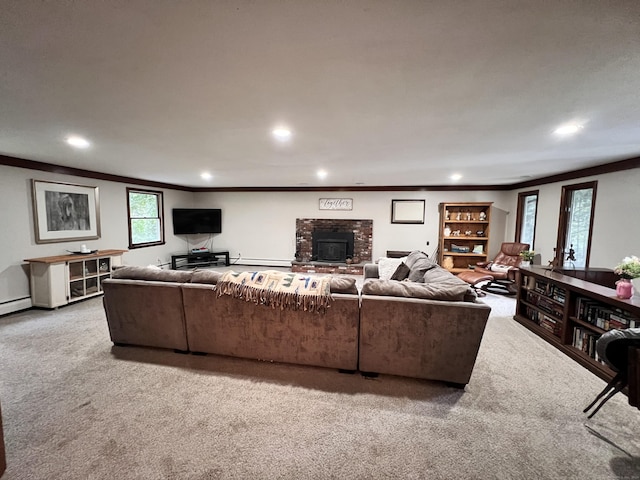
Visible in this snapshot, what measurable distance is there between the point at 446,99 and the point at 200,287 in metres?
2.64

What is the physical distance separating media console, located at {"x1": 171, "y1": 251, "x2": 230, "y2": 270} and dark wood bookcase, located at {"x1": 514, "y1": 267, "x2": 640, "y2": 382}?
6898 millimetres

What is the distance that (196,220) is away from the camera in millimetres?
7379

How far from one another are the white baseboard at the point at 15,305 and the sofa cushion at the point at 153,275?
2576 millimetres

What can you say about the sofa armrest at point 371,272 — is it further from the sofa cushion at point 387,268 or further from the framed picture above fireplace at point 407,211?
the framed picture above fireplace at point 407,211

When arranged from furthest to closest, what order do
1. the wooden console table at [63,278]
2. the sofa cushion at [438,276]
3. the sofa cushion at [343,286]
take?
1. the wooden console table at [63,278]
2. the sofa cushion at [438,276]
3. the sofa cushion at [343,286]

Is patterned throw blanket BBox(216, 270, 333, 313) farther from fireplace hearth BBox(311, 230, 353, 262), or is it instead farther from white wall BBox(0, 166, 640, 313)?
fireplace hearth BBox(311, 230, 353, 262)

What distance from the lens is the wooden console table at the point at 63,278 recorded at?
399 cm

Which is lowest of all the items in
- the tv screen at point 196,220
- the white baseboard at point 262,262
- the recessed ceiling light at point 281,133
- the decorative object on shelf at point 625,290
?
the white baseboard at point 262,262

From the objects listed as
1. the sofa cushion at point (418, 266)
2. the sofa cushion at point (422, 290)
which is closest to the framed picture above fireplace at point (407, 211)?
the sofa cushion at point (418, 266)

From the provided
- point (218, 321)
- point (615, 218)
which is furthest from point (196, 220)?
point (615, 218)

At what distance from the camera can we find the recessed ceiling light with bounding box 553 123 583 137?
7.48 ft

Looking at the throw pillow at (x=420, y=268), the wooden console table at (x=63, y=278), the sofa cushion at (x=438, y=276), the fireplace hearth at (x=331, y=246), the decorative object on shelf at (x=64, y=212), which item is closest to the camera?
the sofa cushion at (x=438, y=276)

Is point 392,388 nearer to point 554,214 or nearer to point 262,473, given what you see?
point 262,473

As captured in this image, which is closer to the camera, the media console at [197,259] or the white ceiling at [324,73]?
the white ceiling at [324,73]
